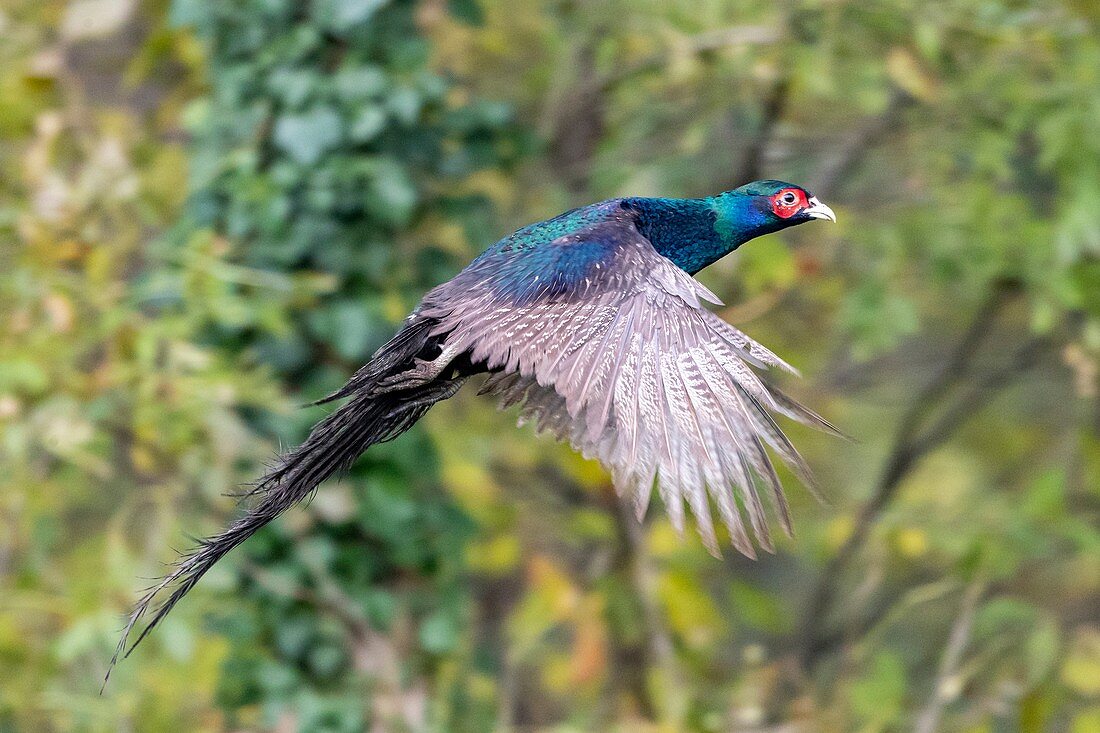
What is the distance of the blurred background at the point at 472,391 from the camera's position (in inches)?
187

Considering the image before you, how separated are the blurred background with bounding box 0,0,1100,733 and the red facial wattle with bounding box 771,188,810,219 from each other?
138 cm

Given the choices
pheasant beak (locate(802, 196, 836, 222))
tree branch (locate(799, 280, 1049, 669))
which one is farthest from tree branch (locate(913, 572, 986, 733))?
pheasant beak (locate(802, 196, 836, 222))

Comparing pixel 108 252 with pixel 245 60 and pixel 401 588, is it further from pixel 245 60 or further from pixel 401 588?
pixel 401 588

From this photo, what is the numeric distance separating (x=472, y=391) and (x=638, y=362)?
3.21 metres

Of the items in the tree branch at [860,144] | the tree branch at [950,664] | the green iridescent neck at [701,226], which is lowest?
the tree branch at [950,664]

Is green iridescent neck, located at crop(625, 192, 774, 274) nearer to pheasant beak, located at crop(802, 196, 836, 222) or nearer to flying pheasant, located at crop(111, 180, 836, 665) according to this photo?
flying pheasant, located at crop(111, 180, 836, 665)

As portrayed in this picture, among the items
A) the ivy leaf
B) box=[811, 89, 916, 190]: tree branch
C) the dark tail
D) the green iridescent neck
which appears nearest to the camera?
the dark tail

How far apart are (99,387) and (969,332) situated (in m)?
3.67

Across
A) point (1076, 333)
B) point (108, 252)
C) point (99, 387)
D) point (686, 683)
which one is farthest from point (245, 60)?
point (1076, 333)

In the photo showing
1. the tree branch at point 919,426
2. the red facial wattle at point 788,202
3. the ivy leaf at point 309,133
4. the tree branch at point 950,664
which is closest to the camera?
the red facial wattle at point 788,202

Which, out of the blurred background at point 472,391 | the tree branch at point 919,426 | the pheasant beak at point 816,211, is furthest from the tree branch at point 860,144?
the pheasant beak at point 816,211

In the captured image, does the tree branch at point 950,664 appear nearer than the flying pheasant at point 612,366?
No

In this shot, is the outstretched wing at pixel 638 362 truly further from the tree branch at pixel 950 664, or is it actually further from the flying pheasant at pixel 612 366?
the tree branch at pixel 950 664

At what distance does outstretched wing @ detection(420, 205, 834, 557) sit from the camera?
254 centimetres
